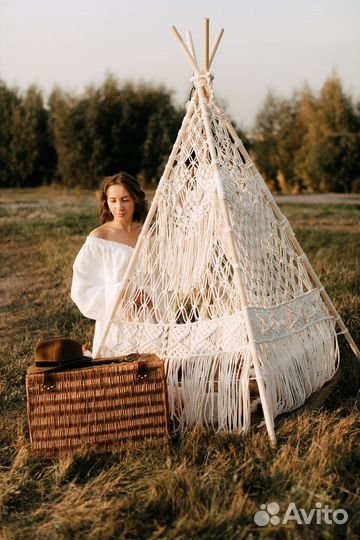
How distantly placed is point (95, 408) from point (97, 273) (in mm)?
1049

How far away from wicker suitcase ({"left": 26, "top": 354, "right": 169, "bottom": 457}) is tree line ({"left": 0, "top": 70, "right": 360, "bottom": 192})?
469 inches

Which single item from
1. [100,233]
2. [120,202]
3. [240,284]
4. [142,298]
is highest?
[120,202]

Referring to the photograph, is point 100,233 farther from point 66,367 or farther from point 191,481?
point 191,481

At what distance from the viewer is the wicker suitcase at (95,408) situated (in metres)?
2.74

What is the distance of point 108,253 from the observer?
11.7 ft

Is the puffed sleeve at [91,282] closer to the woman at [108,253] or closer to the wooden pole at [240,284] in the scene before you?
the woman at [108,253]

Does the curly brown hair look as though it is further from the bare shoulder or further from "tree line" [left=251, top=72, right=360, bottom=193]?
"tree line" [left=251, top=72, right=360, bottom=193]

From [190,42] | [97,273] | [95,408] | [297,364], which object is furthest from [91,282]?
[190,42]

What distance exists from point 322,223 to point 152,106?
7115 millimetres

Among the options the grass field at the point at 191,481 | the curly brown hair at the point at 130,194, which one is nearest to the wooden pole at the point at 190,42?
the curly brown hair at the point at 130,194

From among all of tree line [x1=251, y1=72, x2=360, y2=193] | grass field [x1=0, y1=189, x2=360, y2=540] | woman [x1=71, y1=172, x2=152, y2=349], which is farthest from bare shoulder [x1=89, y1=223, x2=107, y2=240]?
tree line [x1=251, y1=72, x2=360, y2=193]

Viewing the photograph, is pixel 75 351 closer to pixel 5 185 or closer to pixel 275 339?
pixel 275 339

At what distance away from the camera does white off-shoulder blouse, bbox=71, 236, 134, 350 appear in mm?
3529

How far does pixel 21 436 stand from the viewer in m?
2.87
